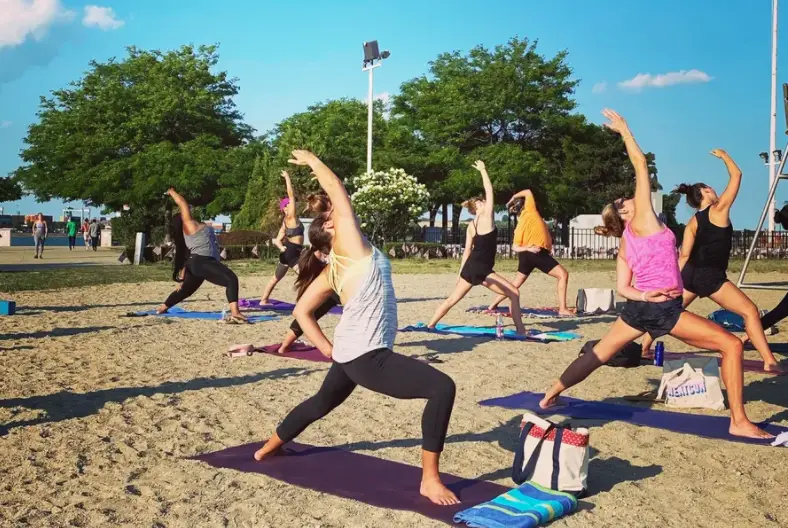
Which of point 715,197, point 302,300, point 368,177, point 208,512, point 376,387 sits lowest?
point 208,512

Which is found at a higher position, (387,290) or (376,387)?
(387,290)

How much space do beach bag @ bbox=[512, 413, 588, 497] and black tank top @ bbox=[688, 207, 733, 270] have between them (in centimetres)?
416

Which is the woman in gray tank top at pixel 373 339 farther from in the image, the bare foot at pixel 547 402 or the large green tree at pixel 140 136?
the large green tree at pixel 140 136

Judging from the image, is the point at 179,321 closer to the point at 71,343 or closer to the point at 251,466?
the point at 71,343

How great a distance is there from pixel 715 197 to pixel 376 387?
5.01 m

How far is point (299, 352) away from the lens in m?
10.1

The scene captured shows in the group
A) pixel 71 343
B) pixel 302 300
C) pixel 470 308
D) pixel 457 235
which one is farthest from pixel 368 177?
pixel 302 300

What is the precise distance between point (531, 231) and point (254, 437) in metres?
8.21

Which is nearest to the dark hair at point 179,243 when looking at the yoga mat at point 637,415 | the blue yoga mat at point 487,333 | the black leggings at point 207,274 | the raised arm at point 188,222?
the raised arm at point 188,222

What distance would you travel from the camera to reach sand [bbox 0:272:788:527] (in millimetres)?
4734

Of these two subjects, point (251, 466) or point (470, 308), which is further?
point (470, 308)

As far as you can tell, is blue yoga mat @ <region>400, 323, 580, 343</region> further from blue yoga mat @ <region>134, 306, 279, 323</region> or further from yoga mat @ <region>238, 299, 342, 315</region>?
yoga mat @ <region>238, 299, 342, 315</region>

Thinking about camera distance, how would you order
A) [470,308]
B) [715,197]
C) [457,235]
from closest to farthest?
[715,197] → [470,308] → [457,235]

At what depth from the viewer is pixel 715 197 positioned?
848 cm
